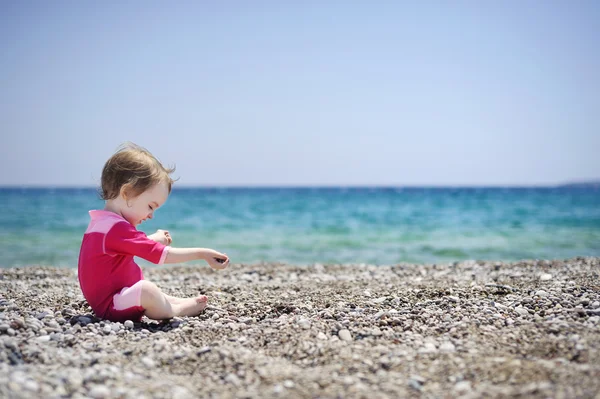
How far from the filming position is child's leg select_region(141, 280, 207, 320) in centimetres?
384

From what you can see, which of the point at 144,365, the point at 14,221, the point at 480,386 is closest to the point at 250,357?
the point at 144,365

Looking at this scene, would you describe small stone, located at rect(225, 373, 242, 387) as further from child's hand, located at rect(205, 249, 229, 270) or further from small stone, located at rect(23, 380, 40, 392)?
child's hand, located at rect(205, 249, 229, 270)

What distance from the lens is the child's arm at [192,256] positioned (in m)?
3.77

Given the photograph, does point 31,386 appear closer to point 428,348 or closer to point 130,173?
point 130,173

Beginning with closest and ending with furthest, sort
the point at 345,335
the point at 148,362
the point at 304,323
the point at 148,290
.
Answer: the point at 148,362
the point at 345,335
the point at 304,323
the point at 148,290

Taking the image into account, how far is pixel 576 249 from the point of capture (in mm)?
11492

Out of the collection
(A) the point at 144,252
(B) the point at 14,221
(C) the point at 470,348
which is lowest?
(B) the point at 14,221

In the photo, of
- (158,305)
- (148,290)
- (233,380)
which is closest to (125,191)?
(148,290)

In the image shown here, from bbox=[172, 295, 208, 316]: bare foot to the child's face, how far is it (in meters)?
0.82

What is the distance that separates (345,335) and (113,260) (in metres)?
2.00

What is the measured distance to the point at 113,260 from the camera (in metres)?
3.88

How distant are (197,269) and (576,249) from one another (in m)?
9.21

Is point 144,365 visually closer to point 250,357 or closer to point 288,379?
point 250,357

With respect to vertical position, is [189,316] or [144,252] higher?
[144,252]
